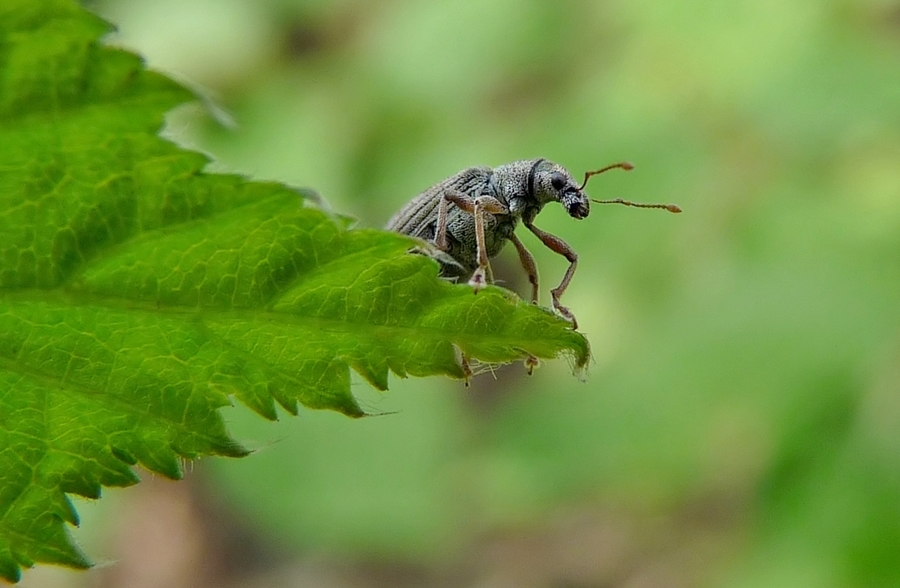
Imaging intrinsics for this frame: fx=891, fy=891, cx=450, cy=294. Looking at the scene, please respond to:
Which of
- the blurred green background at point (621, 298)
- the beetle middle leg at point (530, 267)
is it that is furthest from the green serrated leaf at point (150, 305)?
the blurred green background at point (621, 298)

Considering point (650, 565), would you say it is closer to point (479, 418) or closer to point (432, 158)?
point (479, 418)

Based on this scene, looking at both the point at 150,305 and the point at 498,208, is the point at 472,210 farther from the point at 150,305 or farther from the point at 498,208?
the point at 150,305

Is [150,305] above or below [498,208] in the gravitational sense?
above

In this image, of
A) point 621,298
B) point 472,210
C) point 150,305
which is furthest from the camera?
point 621,298

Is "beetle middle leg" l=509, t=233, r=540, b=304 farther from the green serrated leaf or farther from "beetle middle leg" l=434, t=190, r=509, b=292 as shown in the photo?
the green serrated leaf

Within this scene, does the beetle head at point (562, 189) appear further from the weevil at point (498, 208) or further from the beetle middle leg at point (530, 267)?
the beetle middle leg at point (530, 267)

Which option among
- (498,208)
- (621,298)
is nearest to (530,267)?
(498,208)

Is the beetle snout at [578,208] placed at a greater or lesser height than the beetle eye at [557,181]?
lesser

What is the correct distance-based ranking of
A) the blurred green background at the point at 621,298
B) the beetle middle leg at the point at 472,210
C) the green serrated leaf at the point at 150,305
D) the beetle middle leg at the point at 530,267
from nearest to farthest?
the green serrated leaf at the point at 150,305, the beetle middle leg at the point at 472,210, the beetle middle leg at the point at 530,267, the blurred green background at the point at 621,298
